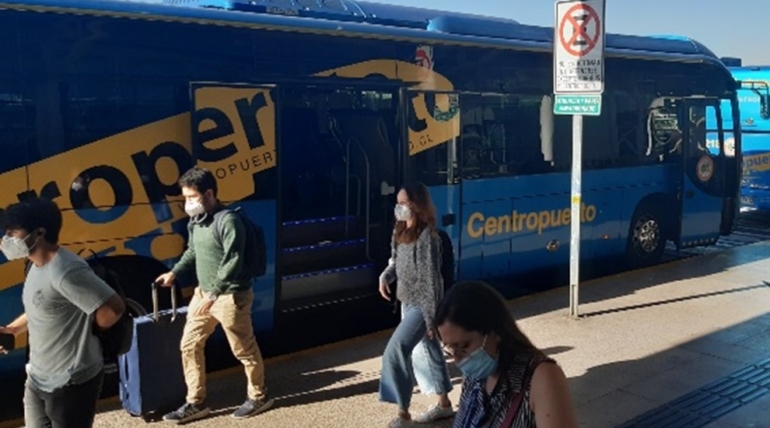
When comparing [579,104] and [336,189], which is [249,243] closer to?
[336,189]

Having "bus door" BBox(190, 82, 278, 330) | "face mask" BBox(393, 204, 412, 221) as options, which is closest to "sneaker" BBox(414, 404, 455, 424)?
"face mask" BBox(393, 204, 412, 221)

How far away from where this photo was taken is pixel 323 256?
8133 mm

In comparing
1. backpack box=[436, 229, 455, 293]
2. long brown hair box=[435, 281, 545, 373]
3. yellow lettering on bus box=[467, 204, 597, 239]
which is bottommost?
yellow lettering on bus box=[467, 204, 597, 239]

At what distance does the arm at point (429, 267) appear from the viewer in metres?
5.18

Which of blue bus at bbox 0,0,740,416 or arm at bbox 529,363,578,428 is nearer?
arm at bbox 529,363,578,428

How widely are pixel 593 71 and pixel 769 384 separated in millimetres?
3183

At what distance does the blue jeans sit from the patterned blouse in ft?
7.84

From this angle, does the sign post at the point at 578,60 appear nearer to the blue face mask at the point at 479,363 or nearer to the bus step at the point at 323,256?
the bus step at the point at 323,256

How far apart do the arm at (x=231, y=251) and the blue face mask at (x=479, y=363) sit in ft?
9.05

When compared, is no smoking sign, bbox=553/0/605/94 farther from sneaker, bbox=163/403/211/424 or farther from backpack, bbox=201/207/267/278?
sneaker, bbox=163/403/211/424

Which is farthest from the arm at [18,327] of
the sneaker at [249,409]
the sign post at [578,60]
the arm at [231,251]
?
the sign post at [578,60]

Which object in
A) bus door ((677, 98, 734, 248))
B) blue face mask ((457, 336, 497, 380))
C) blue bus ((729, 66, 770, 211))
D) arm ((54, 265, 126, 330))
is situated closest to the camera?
blue face mask ((457, 336, 497, 380))

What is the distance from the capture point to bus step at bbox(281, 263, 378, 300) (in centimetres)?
777

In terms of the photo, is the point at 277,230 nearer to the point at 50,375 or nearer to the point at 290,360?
the point at 290,360
